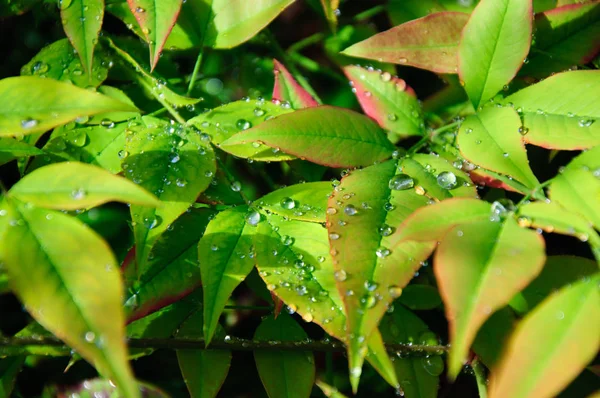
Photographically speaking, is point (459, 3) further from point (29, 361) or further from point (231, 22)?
point (29, 361)

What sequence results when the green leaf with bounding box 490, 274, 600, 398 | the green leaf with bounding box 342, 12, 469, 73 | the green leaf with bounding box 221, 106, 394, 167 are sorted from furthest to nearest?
the green leaf with bounding box 342, 12, 469, 73 → the green leaf with bounding box 221, 106, 394, 167 → the green leaf with bounding box 490, 274, 600, 398

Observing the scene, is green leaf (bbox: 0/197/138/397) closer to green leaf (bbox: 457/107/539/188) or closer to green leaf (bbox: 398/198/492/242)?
green leaf (bbox: 398/198/492/242)

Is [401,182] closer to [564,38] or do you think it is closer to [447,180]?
[447,180]

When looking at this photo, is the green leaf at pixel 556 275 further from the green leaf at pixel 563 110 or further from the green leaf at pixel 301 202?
the green leaf at pixel 301 202

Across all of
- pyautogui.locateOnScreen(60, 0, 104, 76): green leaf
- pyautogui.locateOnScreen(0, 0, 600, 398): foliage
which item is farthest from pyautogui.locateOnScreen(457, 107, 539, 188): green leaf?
pyautogui.locateOnScreen(60, 0, 104, 76): green leaf

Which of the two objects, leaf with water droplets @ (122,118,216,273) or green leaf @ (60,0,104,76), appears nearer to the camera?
leaf with water droplets @ (122,118,216,273)
